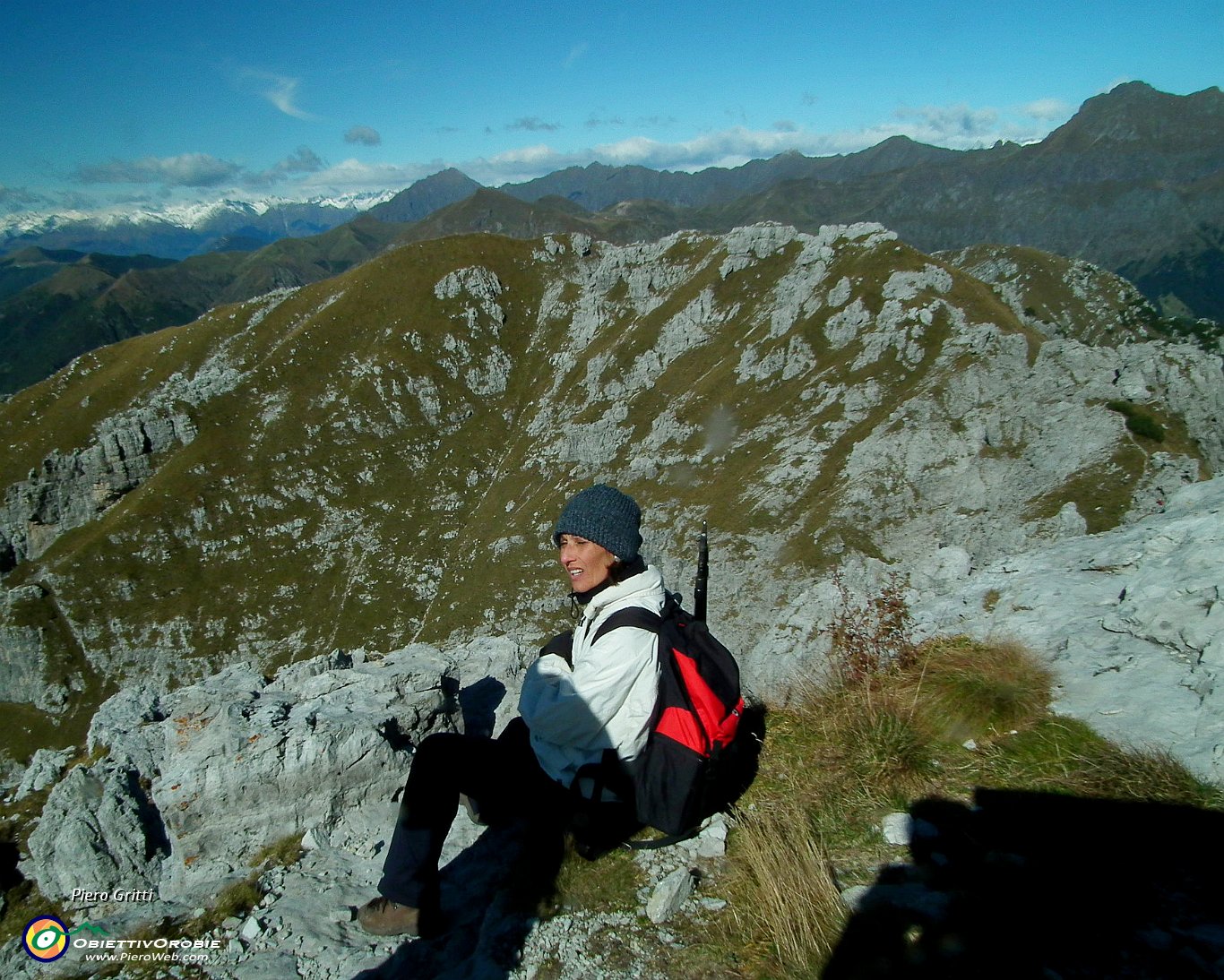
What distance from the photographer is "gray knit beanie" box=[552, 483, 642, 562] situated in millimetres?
6562

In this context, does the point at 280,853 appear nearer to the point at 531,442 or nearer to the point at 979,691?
the point at 979,691

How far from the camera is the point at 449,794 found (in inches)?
243

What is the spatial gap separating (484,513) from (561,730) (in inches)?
5049

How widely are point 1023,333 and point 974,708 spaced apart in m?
100

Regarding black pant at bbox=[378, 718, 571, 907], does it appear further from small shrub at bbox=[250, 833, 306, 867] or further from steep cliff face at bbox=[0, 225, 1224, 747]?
steep cliff face at bbox=[0, 225, 1224, 747]

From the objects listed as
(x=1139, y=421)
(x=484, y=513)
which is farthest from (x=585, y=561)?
(x=484, y=513)

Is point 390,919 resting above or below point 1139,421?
above

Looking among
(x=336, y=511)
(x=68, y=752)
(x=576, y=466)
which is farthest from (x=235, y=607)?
(x=68, y=752)

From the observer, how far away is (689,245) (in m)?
159

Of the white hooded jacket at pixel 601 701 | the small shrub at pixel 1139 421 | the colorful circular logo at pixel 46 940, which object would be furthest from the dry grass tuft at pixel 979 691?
the small shrub at pixel 1139 421

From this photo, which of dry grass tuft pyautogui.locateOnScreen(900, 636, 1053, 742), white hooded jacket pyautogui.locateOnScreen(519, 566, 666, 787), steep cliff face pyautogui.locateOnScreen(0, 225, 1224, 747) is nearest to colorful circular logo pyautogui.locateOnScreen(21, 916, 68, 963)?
white hooded jacket pyautogui.locateOnScreen(519, 566, 666, 787)

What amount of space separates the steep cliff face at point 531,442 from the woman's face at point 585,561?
35.5 m

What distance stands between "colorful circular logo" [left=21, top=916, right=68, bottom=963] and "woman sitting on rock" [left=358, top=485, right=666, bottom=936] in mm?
3406

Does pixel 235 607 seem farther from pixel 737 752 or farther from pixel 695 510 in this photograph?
pixel 737 752
